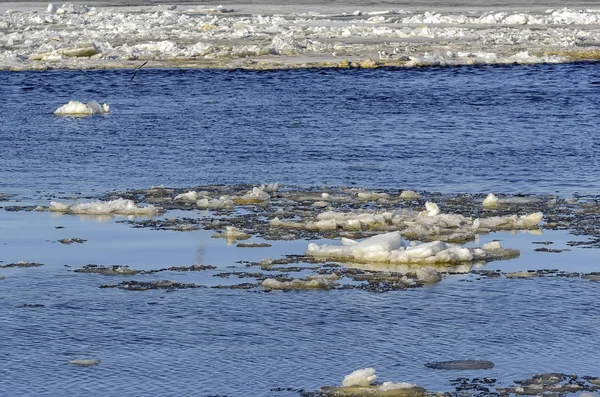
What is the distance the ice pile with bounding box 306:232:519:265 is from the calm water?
12.0 feet

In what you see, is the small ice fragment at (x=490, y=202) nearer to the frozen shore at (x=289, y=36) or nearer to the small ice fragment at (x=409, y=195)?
the small ice fragment at (x=409, y=195)

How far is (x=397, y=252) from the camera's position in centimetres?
1141

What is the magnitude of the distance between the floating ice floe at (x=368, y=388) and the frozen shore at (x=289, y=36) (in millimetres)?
23172

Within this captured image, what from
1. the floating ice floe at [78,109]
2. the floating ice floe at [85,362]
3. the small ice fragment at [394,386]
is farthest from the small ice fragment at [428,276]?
the floating ice floe at [78,109]

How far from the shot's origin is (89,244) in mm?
12195

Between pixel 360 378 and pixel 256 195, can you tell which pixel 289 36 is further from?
pixel 360 378

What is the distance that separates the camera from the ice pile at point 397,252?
11375 millimetres

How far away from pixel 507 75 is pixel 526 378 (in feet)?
71.5

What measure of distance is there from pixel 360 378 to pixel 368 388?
104mm

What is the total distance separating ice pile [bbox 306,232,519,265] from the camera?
1138 cm

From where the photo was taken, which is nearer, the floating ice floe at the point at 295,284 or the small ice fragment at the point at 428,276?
the floating ice floe at the point at 295,284

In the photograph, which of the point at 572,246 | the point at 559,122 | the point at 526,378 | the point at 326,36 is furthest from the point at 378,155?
the point at 326,36

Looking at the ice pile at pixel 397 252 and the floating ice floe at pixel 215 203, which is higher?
the floating ice floe at pixel 215 203

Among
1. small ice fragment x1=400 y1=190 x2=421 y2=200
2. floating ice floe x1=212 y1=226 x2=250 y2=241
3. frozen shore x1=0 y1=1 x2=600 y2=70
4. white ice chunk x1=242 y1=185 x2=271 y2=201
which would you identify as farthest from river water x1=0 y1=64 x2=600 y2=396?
frozen shore x1=0 y1=1 x2=600 y2=70
